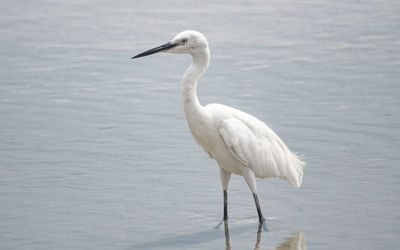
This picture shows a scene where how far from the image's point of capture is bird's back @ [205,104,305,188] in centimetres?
672

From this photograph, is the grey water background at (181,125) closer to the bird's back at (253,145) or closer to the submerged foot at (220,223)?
the submerged foot at (220,223)

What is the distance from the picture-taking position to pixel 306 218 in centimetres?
698

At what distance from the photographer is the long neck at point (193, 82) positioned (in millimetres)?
6574

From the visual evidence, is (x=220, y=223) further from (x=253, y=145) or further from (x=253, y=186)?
(x=253, y=145)

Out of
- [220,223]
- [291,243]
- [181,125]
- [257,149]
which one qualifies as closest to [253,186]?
[257,149]

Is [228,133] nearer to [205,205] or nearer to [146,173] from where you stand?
[205,205]

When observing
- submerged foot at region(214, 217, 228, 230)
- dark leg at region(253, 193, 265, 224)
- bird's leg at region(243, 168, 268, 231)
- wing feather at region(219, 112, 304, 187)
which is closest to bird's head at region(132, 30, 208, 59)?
wing feather at region(219, 112, 304, 187)

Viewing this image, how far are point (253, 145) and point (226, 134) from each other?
291 millimetres

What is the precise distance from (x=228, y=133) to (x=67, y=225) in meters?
1.61

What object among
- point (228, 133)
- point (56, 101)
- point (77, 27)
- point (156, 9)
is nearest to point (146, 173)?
point (228, 133)

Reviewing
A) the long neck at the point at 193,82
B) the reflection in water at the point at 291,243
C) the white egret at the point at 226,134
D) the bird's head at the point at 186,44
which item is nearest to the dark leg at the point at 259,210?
the white egret at the point at 226,134

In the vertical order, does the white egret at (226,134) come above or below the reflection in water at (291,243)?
above

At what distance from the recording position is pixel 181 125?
9.90 metres

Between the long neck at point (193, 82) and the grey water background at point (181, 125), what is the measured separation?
105cm
